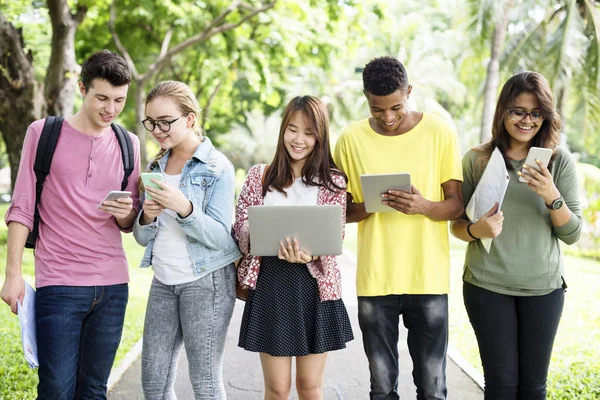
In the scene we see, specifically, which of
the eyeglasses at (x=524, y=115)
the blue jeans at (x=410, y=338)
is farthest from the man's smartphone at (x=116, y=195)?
the eyeglasses at (x=524, y=115)

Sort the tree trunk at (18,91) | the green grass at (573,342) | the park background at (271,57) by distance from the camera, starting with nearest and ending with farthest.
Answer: the green grass at (573,342)
the park background at (271,57)
the tree trunk at (18,91)

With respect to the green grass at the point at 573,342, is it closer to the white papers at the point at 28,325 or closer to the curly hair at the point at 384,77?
the curly hair at the point at 384,77

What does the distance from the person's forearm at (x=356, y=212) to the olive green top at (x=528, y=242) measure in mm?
664

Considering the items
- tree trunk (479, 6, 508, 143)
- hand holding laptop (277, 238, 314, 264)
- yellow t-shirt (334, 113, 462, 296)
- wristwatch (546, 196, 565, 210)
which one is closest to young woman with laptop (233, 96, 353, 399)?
hand holding laptop (277, 238, 314, 264)

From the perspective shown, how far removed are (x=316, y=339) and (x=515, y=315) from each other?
107 centimetres

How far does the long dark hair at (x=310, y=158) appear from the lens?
365 centimetres

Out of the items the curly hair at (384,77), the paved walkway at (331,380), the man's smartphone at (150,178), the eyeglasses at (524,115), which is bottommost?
the paved walkway at (331,380)

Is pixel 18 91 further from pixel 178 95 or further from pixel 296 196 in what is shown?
pixel 296 196

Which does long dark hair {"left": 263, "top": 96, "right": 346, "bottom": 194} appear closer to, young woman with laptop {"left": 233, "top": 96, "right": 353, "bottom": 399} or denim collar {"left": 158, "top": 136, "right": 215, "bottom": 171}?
young woman with laptop {"left": 233, "top": 96, "right": 353, "bottom": 399}

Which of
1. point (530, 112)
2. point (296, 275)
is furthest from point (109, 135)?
point (530, 112)

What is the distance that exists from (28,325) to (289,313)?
4.20 ft

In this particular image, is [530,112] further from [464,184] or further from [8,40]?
[8,40]

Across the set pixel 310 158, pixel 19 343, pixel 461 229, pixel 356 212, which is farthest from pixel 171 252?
pixel 19 343

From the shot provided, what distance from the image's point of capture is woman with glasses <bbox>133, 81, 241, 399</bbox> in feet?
11.4
